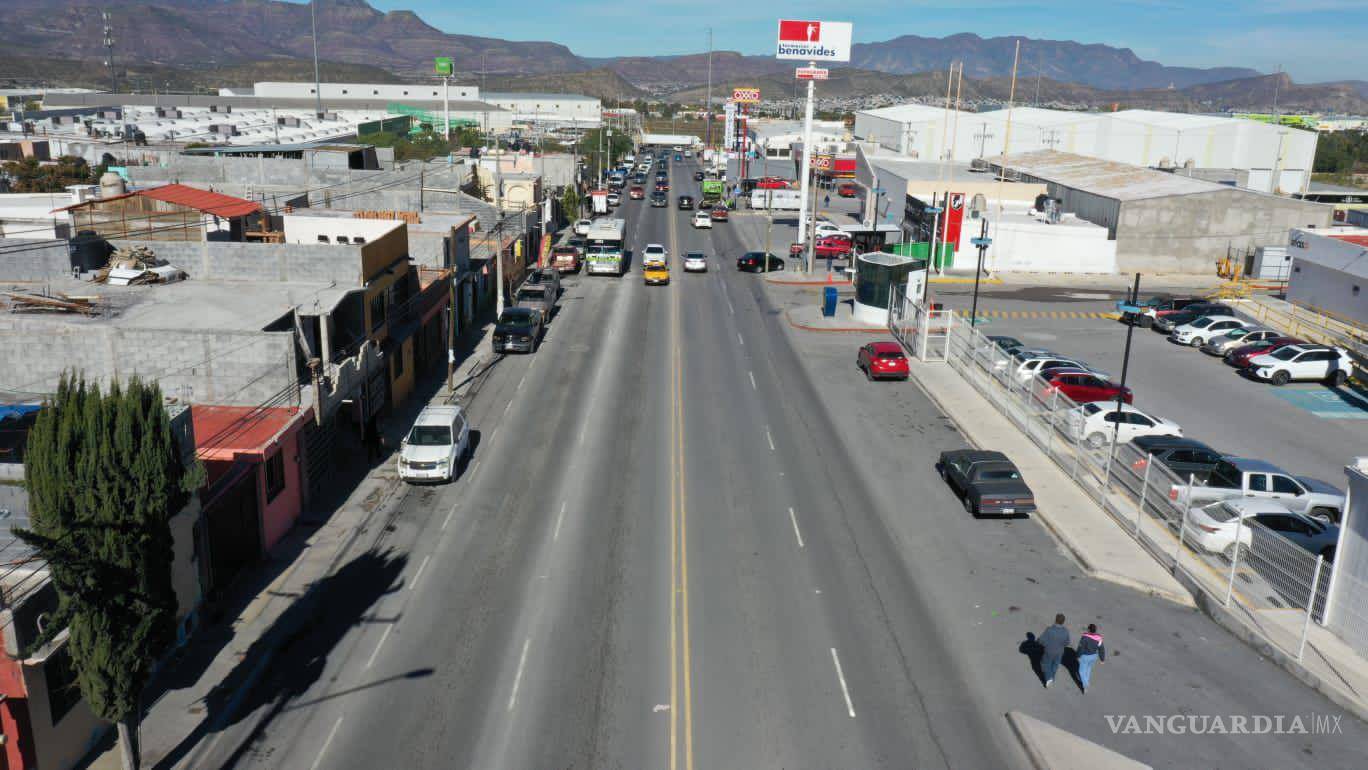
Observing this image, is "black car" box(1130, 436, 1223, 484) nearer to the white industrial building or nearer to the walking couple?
the walking couple

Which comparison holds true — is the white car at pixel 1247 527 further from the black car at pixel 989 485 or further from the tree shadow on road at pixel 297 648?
the tree shadow on road at pixel 297 648

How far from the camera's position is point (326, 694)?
18438 mm

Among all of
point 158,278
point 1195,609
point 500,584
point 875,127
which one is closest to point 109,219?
point 158,278

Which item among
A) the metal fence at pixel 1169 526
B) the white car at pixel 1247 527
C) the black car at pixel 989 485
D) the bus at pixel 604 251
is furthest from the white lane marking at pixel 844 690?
the bus at pixel 604 251

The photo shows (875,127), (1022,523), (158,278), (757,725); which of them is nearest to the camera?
(757,725)

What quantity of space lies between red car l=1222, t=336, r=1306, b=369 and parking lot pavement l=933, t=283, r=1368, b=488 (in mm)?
502

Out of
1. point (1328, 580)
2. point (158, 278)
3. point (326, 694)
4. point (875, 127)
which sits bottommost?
point (326, 694)

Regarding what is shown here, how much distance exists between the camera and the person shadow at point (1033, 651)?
19.7 meters

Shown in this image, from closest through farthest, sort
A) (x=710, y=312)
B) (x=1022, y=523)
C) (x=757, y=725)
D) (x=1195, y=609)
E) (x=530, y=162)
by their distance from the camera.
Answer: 1. (x=757, y=725)
2. (x=1195, y=609)
3. (x=1022, y=523)
4. (x=710, y=312)
5. (x=530, y=162)

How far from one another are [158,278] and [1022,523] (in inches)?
1195

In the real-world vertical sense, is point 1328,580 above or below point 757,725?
above

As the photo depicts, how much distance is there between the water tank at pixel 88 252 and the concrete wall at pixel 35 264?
28 centimetres

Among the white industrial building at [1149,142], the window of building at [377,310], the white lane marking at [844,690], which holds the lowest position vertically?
the white lane marking at [844,690]

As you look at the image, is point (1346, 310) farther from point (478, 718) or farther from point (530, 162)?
point (530, 162)
